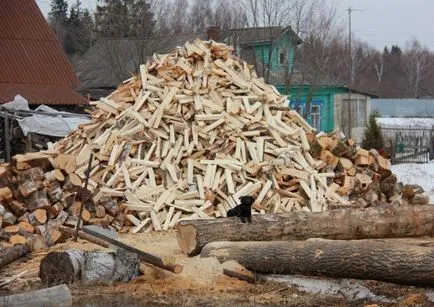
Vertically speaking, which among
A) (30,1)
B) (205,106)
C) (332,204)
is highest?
(30,1)

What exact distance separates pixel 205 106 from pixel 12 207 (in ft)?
14.2

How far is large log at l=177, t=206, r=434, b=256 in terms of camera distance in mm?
9562

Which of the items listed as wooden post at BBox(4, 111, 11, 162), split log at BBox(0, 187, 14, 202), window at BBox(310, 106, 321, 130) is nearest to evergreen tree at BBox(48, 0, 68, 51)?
window at BBox(310, 106, 321, 130)

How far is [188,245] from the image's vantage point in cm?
956

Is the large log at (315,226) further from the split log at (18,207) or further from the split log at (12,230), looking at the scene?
the split log at (18,207)

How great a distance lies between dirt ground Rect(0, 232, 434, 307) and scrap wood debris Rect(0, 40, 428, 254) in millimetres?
2822

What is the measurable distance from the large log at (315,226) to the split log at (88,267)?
4.07ft

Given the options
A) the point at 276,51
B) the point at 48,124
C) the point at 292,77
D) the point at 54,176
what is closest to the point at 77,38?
the point at 292,77

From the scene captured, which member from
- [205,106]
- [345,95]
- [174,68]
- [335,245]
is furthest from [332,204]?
[345,95]

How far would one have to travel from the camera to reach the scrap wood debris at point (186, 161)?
1221 centimetres

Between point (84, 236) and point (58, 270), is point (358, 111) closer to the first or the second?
point (84, 236)

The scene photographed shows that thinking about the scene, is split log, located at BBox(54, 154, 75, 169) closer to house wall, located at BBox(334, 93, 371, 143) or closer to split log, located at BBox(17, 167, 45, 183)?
split log, located at BBox(17, 167, 45, 183)

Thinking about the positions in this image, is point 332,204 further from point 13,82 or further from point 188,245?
point 13,82

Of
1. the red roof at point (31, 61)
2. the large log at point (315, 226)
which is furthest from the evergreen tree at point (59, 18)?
the large log at point (315, 226)
